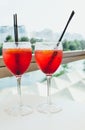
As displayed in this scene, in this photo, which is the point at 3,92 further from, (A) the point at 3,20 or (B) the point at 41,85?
(A) the point at 3,20

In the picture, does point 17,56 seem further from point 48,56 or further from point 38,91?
point 38,91

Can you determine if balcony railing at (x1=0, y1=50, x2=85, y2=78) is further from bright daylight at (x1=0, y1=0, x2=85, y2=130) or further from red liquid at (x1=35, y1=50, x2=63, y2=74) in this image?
red liquid at (x1=35, y1=50, x2=63, y2=74)

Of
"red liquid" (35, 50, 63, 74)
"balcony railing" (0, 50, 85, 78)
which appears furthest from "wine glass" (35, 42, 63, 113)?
"balcony railing" (0, 50, 85, 78)

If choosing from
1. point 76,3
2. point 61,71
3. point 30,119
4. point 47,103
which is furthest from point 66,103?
point 76,3

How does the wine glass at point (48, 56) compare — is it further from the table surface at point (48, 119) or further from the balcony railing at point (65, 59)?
the balcony railing at point (65, 59)

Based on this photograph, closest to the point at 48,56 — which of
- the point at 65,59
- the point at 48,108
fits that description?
the point at 48,108

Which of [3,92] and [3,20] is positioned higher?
[3,20]
